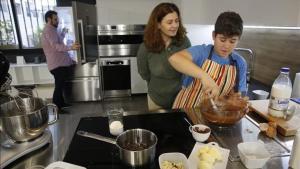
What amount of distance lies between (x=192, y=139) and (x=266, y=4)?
1.87 meters

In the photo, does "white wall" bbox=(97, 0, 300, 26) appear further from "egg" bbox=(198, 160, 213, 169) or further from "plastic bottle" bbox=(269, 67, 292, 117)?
"egg" bbox=(198, 160, 213, 169)

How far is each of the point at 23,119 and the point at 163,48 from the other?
1.02 metres

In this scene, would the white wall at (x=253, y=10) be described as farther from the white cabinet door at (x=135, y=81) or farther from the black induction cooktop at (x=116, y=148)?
the black induction cooktop at (x=116, y=148)

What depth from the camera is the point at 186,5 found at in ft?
8.20

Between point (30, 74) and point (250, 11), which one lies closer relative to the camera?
point (250, 11)

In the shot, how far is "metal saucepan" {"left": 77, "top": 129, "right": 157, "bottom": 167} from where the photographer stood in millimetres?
778

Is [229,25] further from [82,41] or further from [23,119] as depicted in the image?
[82,41]

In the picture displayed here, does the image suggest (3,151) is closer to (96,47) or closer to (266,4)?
(266,4)

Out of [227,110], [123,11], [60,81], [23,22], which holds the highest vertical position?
[123,11]

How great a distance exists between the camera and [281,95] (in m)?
1.00

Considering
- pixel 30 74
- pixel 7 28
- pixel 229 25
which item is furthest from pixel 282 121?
pixel 7 28

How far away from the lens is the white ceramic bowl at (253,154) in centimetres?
77

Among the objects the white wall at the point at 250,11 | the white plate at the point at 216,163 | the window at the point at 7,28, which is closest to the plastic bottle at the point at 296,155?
the white plate at the point at 216,163

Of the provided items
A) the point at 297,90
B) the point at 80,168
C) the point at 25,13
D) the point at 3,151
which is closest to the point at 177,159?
the point at 80,168
